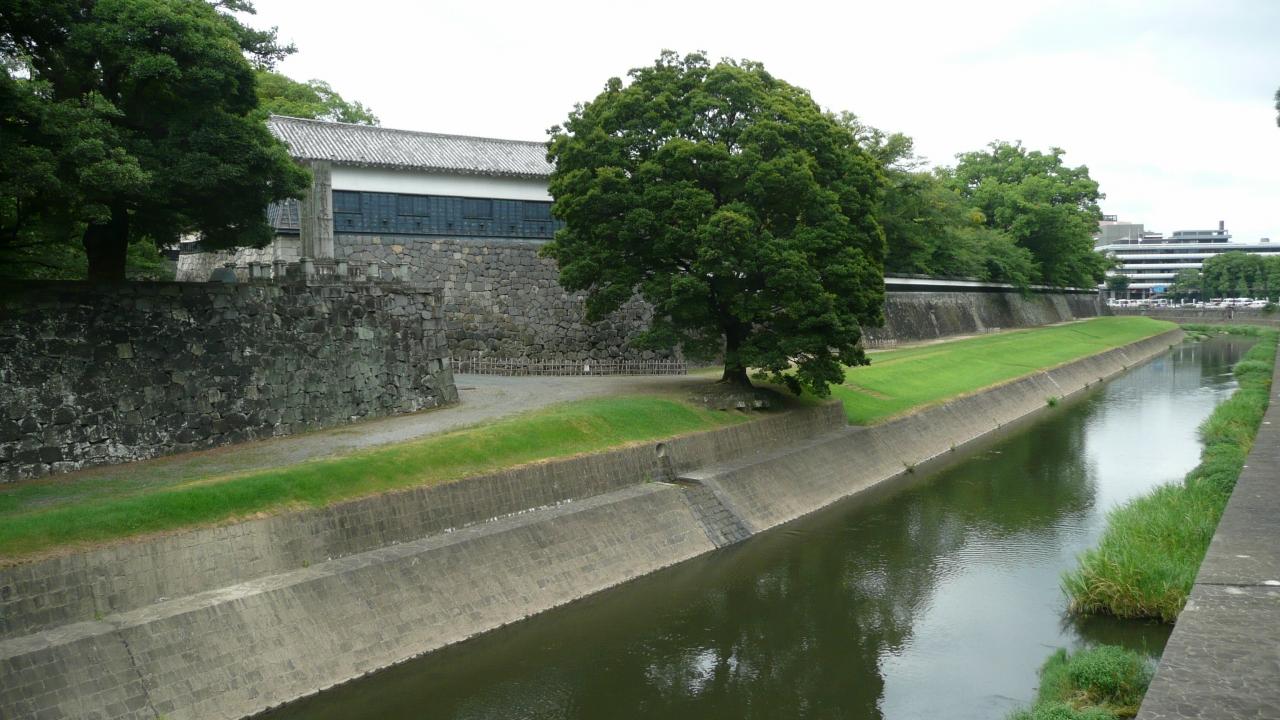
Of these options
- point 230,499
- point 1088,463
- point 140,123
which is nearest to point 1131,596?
point 230,499

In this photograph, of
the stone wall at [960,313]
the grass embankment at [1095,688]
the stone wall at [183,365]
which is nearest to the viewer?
the grass embankment at [1095,688]

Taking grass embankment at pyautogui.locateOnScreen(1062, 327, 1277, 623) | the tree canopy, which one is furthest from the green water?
the tree canopy

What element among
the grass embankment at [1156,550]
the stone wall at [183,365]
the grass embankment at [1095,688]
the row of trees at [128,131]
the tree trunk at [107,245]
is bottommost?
the grass embankment at [1095,688]

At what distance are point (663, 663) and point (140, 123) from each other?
13378 millimetres

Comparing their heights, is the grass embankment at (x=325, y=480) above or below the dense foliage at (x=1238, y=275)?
below

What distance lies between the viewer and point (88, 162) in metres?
15.6

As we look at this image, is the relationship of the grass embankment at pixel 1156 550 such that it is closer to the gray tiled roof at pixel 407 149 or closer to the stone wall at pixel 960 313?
the gray tiled roof at pixel 407 149

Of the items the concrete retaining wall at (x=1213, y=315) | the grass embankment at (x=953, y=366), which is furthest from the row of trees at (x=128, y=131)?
the concrete retaining wall at (x=1213, y=315)

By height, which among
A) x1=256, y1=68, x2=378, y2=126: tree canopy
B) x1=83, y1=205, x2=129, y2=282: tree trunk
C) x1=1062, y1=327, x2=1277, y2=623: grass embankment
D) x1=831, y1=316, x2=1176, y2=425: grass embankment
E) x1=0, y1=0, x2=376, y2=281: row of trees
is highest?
x1=256, y1=68, x2=378, y2=126: tree canopy

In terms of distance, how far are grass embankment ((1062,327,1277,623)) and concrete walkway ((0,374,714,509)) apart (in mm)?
13063

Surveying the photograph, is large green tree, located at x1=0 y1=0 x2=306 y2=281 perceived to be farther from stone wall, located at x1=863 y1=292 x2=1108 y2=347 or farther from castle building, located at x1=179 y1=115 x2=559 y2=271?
stone wall, located at x1=863 y1=292 x2=1108 y2=347

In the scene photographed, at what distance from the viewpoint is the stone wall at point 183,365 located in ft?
54.3

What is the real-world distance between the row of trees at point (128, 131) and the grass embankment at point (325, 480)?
4.73m

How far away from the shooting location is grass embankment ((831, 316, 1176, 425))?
3662 cm
